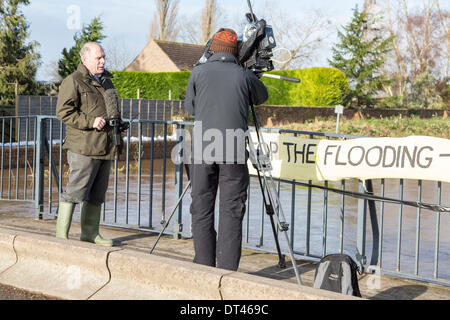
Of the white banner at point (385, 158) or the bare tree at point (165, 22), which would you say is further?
the bare tree at point (165, 22)

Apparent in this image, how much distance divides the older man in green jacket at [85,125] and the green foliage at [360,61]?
3107 centimetres

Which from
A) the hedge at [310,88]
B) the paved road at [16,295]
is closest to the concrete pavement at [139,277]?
the paved road at [16,295]

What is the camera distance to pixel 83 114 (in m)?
5.27

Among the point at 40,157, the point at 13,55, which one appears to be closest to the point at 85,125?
the point at 40,157

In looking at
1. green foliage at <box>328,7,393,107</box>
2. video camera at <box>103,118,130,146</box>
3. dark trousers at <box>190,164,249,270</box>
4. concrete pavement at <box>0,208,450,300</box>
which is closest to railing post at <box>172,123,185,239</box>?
video camera at <box>103,118,130,146</box>

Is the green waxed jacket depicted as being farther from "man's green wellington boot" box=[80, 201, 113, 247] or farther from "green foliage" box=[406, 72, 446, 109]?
"green foliage" box=[406, 72, 446, 109]

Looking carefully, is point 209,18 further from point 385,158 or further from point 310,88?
point 385,158

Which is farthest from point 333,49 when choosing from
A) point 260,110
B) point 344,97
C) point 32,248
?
point 32,248

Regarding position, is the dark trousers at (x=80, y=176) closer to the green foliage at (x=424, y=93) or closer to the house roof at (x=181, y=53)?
the house roof at (x=181, y=53)

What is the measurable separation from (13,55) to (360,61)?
22.6 meters

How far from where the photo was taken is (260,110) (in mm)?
27453

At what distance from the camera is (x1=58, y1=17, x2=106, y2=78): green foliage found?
23.0 m

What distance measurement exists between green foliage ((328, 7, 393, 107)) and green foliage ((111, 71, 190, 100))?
1286 centimetres

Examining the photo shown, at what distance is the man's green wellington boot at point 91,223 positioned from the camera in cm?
570
